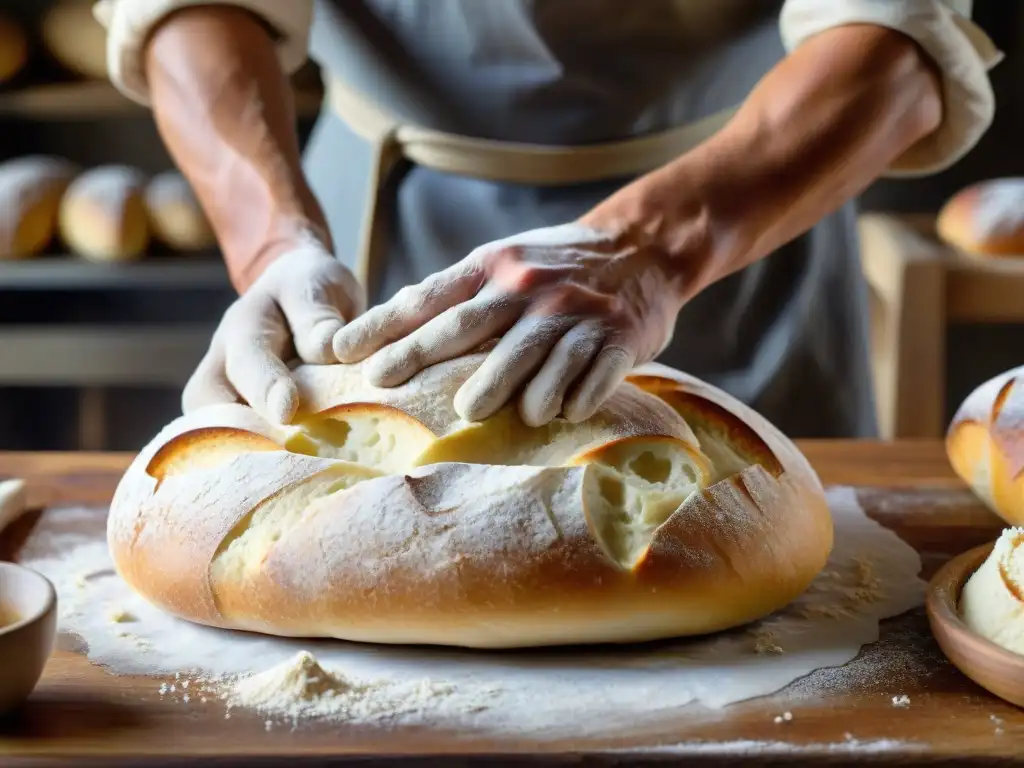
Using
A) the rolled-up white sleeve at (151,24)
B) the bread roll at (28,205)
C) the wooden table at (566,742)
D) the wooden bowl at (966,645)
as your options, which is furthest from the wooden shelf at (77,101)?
the wooden bowl at (966,645)

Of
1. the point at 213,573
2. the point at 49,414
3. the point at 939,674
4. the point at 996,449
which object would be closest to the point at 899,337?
the point at 996,449

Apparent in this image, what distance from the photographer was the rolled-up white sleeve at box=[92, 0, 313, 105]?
1.62m

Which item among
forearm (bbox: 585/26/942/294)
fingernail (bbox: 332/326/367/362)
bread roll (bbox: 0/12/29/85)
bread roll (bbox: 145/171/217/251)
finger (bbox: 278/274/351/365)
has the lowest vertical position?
bread roll (bbox: 145/171/217/251)

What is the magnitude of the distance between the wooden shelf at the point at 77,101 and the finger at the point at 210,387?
1.87 metres

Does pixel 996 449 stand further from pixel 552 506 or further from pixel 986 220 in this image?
pixel 986 220

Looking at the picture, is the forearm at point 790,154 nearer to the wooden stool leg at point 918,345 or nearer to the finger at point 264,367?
the finger at point 264,367

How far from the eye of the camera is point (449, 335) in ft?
3.46

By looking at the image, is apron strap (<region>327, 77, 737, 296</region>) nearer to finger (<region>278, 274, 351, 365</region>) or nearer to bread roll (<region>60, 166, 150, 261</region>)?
finger (<region>278, 274, 351, 365</region>)

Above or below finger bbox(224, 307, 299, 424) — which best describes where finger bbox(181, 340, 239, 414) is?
below

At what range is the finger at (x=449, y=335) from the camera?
3.45 feet

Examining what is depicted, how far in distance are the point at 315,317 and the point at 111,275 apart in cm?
185

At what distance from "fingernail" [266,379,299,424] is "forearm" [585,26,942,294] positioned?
373 millimetres

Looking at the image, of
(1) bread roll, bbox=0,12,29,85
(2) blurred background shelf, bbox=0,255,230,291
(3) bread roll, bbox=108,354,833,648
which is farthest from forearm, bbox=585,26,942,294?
(1) bread roll, bbox=0,12,29,85

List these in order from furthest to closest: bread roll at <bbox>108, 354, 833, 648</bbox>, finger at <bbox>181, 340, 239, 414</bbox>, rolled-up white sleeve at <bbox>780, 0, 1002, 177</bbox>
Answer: rolled-up white sleeve at <bbox>780, 0, 1002, 177</bbox>, finger at <bbox>181, 340, 239, 414</bbox>, bread roll at <bbox>108, 354, 833, 648</bbox>
